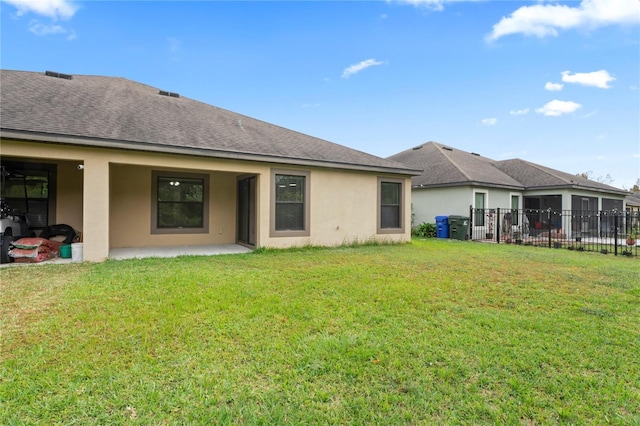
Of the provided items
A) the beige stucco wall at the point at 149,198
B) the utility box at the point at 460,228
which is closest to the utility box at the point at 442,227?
the utility box at the point at 460,228

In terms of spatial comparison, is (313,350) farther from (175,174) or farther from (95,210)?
(175,174)

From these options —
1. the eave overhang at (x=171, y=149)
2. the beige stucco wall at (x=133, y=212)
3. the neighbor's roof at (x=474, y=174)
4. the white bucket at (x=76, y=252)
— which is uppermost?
the neighbor's roof at (x=474, y=174)

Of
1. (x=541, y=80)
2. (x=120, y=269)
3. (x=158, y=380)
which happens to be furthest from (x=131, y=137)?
(x=541, y=80)

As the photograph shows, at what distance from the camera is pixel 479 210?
14305mm

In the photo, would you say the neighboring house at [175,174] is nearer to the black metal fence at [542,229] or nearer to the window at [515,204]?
the black metal fence at [542,229]

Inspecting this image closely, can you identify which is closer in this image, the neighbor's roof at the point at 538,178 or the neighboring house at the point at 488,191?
the neighboring house at the point at 488,191

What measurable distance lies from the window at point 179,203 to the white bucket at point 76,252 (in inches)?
98.0

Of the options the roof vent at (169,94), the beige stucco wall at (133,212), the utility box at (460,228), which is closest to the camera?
the beige stucco wall at (133,212)

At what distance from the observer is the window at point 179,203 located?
31.5 ft

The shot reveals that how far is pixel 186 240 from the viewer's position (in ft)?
32.7

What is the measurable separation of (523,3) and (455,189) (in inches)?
287

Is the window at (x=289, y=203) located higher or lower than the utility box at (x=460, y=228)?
higher

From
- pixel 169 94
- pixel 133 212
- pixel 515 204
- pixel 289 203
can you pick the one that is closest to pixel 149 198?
pixel 133 212

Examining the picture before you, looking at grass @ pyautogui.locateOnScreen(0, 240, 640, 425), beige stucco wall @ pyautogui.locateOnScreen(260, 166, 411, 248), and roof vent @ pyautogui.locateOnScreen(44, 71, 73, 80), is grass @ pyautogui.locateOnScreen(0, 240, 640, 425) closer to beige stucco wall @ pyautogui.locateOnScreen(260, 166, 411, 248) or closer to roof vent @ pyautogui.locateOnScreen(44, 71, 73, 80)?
beige stucco wall @ pyautogui.locateOnScreen(260, 166, 411, 248)
